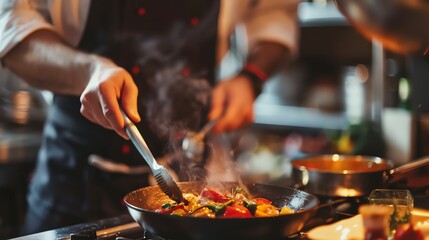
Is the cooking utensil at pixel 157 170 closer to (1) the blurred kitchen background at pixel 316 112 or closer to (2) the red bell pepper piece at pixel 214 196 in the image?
(2) the red bell pepper piece at pixel 214 196

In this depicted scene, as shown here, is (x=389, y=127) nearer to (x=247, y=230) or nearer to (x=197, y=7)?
(x=197, y=7)

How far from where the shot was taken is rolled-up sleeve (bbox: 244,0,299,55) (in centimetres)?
215

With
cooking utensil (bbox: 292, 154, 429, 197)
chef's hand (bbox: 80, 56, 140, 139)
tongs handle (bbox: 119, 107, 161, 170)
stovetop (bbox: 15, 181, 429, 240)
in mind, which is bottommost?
stovetop (bbox: 15, 181, 429, 240)

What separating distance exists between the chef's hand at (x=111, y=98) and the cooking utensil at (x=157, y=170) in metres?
0.02

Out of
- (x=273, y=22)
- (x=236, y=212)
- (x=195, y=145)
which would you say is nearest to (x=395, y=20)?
(x=236, y=212)

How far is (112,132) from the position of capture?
5.99 feet

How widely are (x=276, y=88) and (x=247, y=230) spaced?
313 centimetres

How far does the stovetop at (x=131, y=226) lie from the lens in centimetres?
115

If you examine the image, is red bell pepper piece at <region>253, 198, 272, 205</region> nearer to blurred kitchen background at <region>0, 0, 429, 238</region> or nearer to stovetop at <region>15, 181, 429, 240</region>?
stovetop at <region>15, 181, 429, 240</region>

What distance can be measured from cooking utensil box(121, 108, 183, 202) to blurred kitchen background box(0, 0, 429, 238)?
2.33ft

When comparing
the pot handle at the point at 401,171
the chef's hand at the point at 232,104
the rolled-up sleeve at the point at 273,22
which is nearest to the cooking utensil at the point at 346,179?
the pot handle at the point at 401,171

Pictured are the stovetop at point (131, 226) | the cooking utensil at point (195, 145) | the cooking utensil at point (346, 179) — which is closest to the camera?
the stovetop at point (131, 226)

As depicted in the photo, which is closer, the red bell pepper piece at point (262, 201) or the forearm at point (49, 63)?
the red bell pepper piece at point (262, 201)

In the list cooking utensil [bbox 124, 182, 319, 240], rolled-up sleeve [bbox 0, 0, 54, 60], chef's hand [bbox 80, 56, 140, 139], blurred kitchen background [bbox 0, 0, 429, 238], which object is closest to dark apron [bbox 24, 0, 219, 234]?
rolled-up sleeve [bbox 0, 0, 54, 60]
